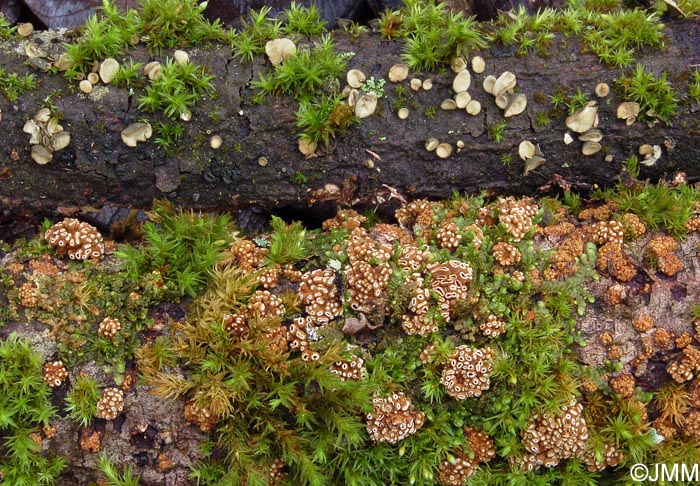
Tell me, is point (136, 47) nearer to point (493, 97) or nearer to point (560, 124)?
point (493, 97)

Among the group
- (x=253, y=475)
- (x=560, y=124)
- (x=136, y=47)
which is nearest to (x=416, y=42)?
(x=560, y=124)

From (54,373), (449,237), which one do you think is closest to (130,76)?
(54,373)

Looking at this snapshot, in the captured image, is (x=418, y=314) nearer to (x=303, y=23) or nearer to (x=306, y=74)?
(x=306, y=74)

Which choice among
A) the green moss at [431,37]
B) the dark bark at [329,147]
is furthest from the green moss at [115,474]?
the green moss at [431,37]

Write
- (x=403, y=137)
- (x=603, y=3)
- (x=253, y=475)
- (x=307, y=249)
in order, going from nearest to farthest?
(x=253, y=475) → (x=307, y=249) → (x=403, y=137) → (x=603, y=3)

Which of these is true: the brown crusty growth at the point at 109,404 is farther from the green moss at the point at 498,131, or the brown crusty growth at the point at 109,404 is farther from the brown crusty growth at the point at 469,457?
the green moss at the point at 498,131

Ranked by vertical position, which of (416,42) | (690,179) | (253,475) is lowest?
(253,475)
